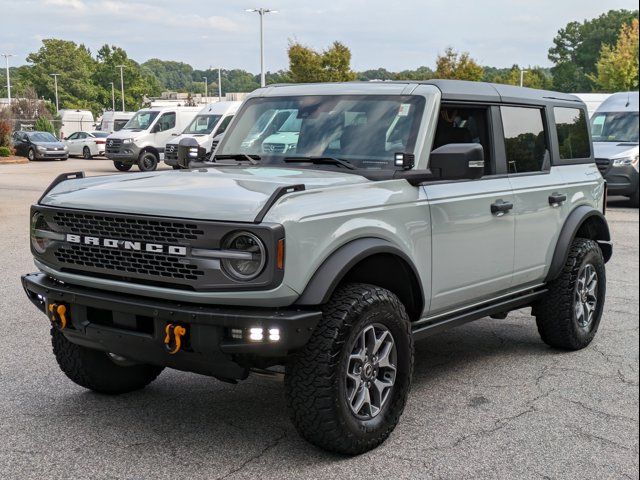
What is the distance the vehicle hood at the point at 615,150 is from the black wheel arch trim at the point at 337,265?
14.0 m

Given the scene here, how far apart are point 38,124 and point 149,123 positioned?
2485 cm

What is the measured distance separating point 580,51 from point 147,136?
76.6 metres

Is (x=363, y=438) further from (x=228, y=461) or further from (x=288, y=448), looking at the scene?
(x=228, y=461)

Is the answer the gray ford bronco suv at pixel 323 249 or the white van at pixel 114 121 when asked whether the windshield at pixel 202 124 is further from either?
the white van at pixel 114 121

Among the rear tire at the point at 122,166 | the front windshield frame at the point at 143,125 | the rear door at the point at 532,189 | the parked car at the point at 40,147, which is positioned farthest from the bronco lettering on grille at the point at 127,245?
the parked car at the point at 40,147

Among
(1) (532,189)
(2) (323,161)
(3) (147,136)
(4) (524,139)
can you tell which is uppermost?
(4) (524,139)

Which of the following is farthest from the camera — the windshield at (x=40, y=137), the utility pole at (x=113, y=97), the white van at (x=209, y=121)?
the utility pole at (x=113, y=97)

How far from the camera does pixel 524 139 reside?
19.5 feet

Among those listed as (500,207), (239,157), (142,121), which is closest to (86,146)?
(142,121)

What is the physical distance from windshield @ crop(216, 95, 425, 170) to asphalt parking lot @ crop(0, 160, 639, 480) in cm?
149

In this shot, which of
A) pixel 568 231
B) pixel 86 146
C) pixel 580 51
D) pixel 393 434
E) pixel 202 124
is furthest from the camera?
pixel 580 51

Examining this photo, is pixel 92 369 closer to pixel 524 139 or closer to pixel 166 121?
pixel 524 139

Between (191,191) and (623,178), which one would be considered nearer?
(191,191)

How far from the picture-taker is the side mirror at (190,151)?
611 centimetres
